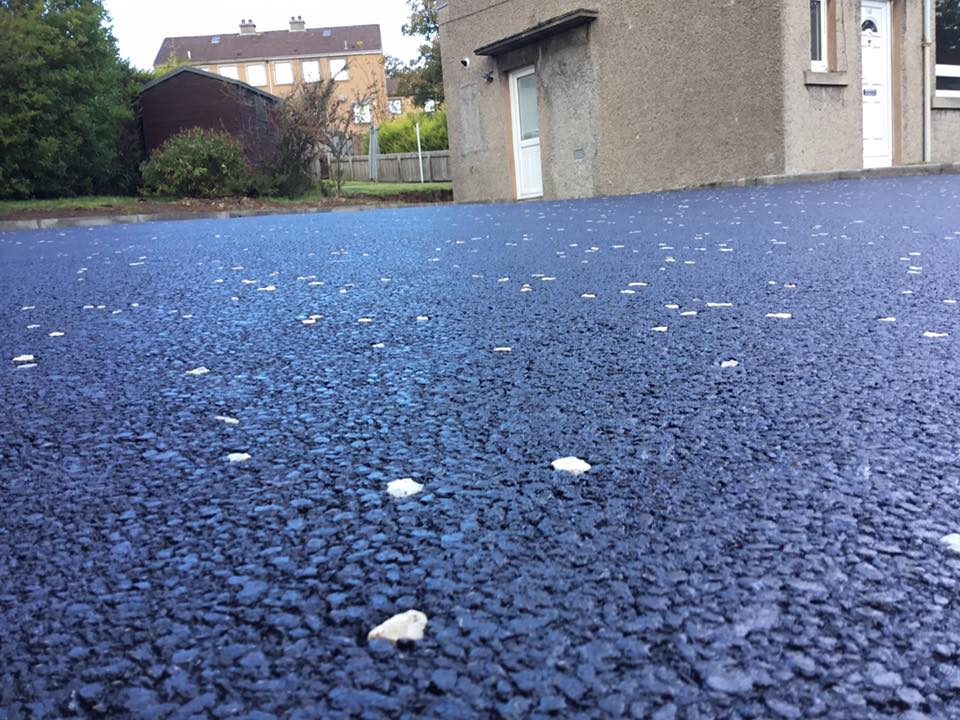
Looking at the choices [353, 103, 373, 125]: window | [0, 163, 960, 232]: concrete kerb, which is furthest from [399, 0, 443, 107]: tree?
[0, 163, 960, 232]: concrete kerb

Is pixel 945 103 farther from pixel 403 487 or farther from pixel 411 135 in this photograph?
pixel 411 135

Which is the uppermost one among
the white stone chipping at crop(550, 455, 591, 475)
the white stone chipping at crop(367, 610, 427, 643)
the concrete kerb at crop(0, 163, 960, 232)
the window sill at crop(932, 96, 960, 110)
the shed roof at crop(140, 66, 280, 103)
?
the shed roof at crop(140, 66, 280, 103)

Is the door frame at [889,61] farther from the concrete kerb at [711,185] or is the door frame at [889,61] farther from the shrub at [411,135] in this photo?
the shrub at [411,135]

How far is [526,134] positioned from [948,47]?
7.12 metres

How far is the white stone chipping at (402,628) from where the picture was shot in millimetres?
886

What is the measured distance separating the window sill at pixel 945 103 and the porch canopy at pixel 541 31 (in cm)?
556

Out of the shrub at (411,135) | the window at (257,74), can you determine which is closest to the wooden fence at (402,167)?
the shrub at (411,135)

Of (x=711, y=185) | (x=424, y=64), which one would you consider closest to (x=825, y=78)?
(x=711, y=185)

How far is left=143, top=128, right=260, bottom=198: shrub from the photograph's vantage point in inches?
633

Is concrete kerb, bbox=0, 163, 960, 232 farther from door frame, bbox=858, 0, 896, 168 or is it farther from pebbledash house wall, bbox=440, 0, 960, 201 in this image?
door frame, bbox=858, 0, 896, 168

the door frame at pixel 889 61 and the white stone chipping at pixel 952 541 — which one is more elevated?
the door frame at pixel 889 61

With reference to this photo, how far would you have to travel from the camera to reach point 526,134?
49.1ft

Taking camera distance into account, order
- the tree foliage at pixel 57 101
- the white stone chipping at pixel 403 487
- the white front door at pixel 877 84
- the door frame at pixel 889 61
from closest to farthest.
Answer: the white stone chipping at pixel 403 487, the white front door at pixel 877 84, the door frame at pixel 889 61, the tree foliage at pixel 57 101

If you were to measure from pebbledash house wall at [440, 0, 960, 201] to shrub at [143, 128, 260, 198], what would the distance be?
16.4 ft
